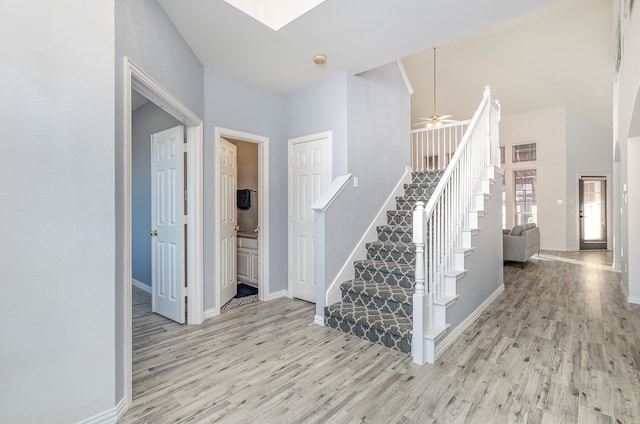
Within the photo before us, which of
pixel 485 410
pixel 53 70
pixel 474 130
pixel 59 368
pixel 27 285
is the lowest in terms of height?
pixel 485 410

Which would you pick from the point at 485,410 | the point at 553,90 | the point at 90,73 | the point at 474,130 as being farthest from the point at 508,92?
the point at 90,73

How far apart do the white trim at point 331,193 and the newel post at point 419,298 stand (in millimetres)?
1007

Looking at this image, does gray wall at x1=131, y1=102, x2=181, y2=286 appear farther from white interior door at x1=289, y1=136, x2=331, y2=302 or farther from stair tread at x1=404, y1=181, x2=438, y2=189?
stair tread at x1=404, y1=181, x2=438, y2=189

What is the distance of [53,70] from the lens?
1547mm

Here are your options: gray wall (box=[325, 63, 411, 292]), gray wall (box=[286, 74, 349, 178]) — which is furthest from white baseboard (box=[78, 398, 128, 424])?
gray wall (box=[286, 74, 349, 178])

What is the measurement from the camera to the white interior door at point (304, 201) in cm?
384

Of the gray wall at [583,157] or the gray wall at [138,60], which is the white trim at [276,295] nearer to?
the gray wall at [138,60]

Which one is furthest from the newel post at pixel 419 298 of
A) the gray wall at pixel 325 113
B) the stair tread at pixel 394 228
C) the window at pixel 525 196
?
the window at pixel 525 196

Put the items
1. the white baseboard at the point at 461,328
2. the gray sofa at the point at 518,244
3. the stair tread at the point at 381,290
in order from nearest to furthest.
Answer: the white baseboard at the point at 461,328 < the stair tread at the point at 381,290 < the gray sofa at the point at 518,244

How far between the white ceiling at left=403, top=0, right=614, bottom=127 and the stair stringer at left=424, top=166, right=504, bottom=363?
3.79 m

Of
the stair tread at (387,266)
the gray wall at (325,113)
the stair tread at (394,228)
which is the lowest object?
the stair tread at (387,266)

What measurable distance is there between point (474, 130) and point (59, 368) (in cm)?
409

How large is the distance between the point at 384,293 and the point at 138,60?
271cm

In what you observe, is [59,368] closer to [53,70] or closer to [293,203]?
[53,70]
